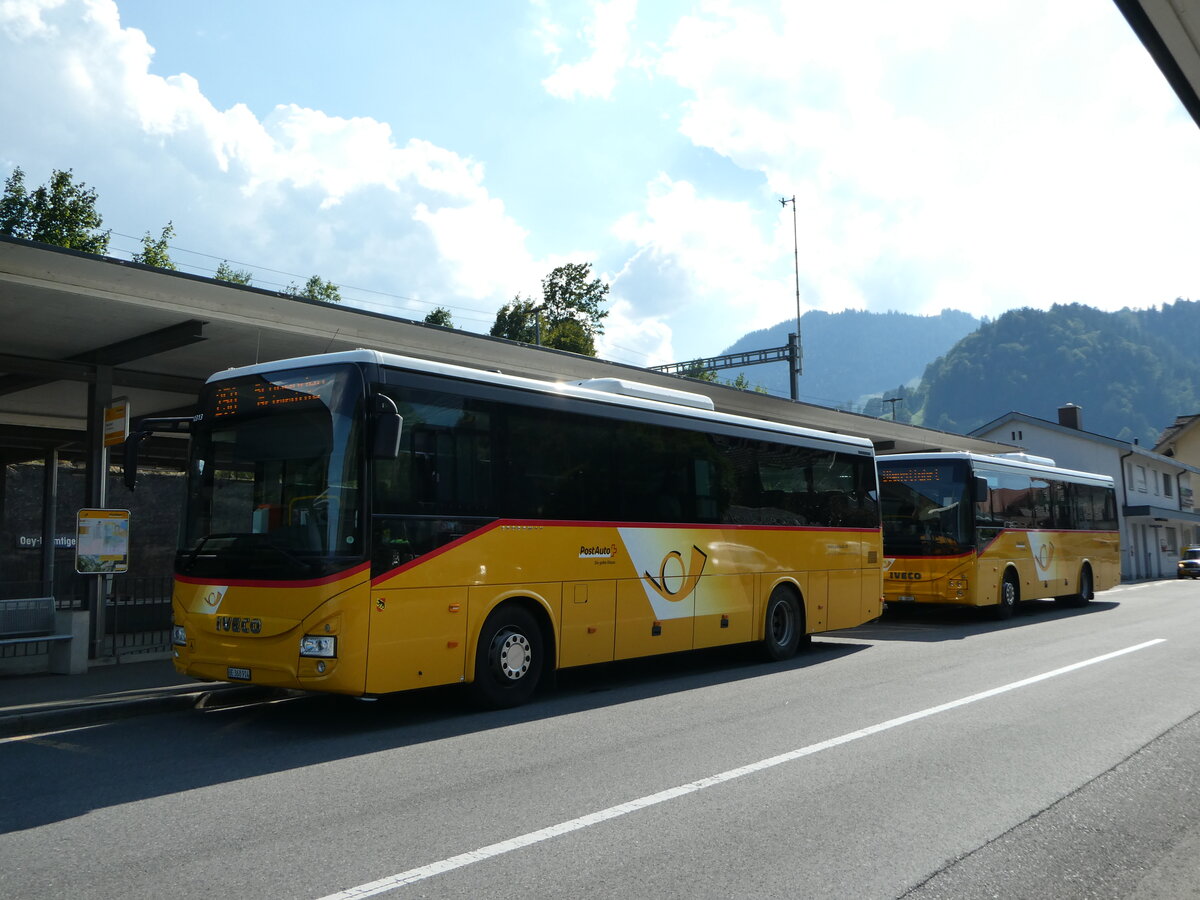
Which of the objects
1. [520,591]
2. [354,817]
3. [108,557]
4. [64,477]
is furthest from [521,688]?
[64,477]

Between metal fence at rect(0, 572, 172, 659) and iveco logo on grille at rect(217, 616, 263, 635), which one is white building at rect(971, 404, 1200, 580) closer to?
metal fence at rect(0, 572, 172, 659)

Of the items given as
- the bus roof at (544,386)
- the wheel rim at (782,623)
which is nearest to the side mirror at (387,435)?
the bus roof at (544,386)

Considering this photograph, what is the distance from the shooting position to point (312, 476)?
8469mm

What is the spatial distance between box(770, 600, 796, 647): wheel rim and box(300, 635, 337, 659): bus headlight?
7.30 m

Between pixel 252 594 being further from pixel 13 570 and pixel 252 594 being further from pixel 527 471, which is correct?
pixel 13 570

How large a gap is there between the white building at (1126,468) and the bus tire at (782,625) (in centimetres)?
3936

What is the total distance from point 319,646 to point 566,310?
56093 mm

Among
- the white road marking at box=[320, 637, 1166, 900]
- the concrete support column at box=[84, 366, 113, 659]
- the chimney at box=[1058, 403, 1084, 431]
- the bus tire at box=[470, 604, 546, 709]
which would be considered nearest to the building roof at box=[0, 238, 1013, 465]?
the concrete support column at box=[84, 366, 113, 659]

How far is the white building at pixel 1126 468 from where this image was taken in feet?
167

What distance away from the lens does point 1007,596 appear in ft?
67.2

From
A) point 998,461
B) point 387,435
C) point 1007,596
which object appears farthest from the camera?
point 998,461

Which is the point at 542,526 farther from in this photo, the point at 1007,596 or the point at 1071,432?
the point at 1071,432

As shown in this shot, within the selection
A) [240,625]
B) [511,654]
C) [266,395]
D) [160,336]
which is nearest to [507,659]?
[511,654]

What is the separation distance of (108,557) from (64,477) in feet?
45.9
